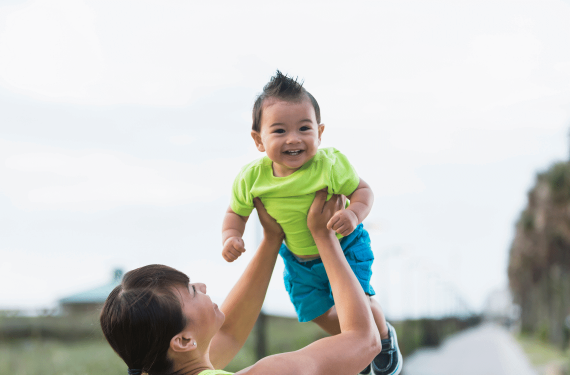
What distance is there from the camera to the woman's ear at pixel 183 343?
1.84 m

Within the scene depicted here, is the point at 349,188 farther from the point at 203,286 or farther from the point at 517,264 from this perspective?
the point at 517,264

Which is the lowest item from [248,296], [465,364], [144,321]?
[465,364]

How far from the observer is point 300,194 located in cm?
235

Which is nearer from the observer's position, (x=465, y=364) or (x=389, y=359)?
(x=389, y=359)

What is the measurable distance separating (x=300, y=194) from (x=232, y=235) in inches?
12.7

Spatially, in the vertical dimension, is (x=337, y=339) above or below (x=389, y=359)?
above

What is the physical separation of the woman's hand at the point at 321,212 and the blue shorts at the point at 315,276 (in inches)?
8.2

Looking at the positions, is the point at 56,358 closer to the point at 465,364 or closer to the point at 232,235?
the point at 232,235

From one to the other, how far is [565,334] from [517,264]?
15.2 ft

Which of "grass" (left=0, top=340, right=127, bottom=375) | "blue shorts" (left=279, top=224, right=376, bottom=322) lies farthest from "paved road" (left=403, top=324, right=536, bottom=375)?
"blue shorts" (left=279, top=224, right=376, bottom=322)

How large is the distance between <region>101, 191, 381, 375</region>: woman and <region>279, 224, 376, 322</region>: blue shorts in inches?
13.7

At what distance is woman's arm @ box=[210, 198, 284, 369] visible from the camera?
7.66 feet

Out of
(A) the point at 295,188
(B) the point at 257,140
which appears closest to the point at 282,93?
(B) the point at 257,140

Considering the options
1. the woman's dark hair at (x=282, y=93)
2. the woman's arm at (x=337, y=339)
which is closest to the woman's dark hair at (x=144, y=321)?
the woman's arm at (x=337, y=339)
